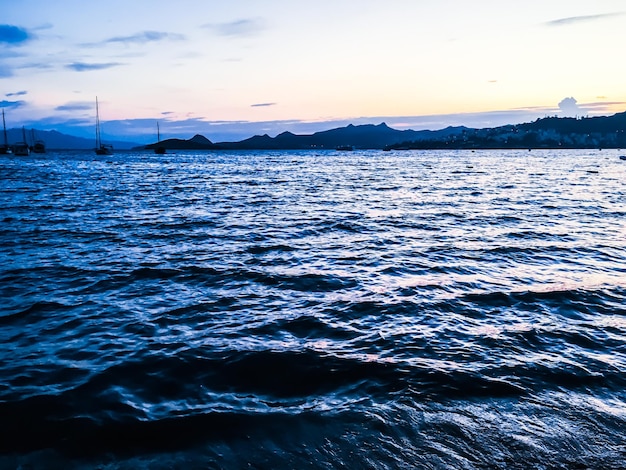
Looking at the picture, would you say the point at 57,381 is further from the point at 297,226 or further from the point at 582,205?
the point at 582,205

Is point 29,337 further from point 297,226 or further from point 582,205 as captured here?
point 582,205

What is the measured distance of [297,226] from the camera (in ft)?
84.8

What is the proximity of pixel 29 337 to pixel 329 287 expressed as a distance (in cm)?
812

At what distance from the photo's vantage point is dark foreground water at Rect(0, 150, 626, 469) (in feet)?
20.0

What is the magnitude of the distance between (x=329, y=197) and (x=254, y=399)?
3752cm

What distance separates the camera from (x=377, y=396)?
7426 mm

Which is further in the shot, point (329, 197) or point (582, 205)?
point (329, 197)

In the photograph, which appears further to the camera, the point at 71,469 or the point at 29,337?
the point at 29,337

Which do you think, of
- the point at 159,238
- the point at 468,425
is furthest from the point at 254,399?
the point at 159,238

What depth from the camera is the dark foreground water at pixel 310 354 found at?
610 cm

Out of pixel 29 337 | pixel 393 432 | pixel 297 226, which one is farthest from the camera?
pixel 297 226

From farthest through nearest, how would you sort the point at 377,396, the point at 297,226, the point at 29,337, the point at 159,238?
1. the point at 297,226
2. the point at 159,238
3. the point at 29,337
4. the point at 377,396

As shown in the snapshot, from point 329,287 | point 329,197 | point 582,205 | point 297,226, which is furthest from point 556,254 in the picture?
point 329,197

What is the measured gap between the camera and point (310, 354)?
907 centimetres
